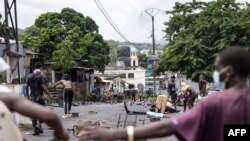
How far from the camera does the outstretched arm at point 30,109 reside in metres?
3.24

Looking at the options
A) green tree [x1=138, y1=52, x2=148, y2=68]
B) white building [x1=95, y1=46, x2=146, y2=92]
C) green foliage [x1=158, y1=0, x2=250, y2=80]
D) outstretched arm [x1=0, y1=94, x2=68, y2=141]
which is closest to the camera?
outstretched arm [x1=0, y1=94, x2=68, y2=141]

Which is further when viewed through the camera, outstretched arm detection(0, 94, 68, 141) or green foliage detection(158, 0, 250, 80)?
green foliage detection(158, 0, 250, 80)

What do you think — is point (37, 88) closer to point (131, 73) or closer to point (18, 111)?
point (18, 111)

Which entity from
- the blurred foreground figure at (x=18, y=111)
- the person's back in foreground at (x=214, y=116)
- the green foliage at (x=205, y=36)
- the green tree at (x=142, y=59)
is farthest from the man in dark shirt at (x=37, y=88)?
the green tree at (x=142, y=59)

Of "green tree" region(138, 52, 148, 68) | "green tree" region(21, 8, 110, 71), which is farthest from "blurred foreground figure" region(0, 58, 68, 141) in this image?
"green tree" region(138, 52, 148, 68)

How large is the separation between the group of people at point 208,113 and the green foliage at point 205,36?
3245 centimetres

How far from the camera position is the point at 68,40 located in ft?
167

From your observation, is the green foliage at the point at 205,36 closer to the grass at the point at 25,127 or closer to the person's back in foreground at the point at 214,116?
the grass at the point at 25,127

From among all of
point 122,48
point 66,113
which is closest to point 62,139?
point 66,113

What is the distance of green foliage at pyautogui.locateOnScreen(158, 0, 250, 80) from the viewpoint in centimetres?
3666

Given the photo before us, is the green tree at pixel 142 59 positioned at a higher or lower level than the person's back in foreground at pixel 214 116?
higher

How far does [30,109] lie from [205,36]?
36.2m

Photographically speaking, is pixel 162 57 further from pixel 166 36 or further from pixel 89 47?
pixel 89 47

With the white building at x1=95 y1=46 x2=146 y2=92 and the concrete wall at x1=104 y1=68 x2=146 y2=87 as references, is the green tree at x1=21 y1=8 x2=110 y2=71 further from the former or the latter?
the concrete wall at x1=104 y1=68 x2=146 y2=87
